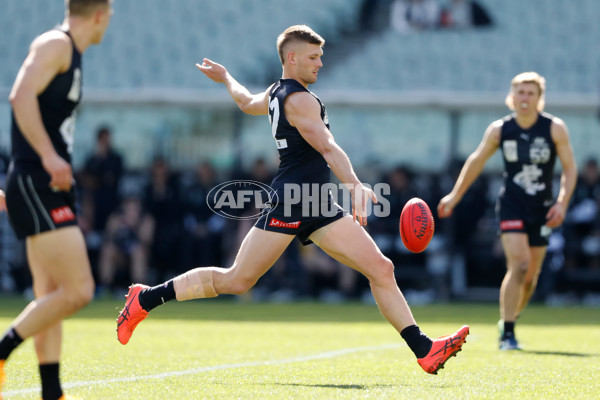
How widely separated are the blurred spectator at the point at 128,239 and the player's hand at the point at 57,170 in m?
12.1

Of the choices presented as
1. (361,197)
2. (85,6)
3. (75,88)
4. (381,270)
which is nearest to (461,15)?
(381,270)

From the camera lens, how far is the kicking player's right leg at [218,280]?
6.38 m

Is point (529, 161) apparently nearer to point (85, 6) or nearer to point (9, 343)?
point (85, 6)

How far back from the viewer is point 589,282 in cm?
1705

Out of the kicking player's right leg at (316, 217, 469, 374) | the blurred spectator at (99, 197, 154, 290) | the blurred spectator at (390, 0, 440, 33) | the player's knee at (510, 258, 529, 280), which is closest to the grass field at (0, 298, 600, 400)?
the kicking player's right leg at (316, 217, 469, 374)

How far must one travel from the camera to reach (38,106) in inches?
186

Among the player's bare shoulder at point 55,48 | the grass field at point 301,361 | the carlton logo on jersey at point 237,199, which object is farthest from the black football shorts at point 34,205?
the carlton logo on jersey at point 237,199

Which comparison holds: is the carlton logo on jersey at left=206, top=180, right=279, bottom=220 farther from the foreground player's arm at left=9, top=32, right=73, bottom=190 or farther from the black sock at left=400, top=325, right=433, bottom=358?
the foreground player's arm at left=9, top=32, right=73, bottom=190

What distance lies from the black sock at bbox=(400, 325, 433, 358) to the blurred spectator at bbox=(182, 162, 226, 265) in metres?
10.8

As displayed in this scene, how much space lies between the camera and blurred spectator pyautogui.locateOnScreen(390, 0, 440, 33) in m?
17.6

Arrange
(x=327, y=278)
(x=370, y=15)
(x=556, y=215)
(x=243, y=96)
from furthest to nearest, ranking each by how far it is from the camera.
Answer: (x=370, y=15) → (x=327, y=278) → (x=556, y=215) → (x=243, y=96)

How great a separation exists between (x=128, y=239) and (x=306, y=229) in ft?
34.8

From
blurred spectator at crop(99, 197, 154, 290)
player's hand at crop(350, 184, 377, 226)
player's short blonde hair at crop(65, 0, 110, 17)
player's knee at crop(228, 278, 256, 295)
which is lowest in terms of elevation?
blurred spectator at crop(99, 197, 154, 290)

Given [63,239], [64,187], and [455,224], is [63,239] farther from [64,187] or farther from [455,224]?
[455,224]
